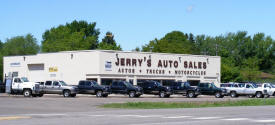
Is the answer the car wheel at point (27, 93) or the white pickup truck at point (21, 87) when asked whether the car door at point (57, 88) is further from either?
the car wheel at point (27, 93)

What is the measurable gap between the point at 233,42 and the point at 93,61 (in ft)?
236

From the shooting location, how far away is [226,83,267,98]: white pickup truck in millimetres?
58469

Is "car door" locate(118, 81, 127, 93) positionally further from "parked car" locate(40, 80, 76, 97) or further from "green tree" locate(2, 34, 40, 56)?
"green tree" locate(2, 34, 40, 56)

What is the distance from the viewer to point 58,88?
51.8 metres

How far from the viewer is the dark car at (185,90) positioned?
56.0 m

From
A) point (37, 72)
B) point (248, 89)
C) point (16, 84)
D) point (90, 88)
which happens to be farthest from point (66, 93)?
point (248, 89)

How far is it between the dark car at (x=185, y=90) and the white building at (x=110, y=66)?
1071 centimetres

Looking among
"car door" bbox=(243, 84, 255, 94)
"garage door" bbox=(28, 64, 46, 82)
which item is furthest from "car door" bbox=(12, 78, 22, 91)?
"car door" bbox=(243, 84, 255, 94)

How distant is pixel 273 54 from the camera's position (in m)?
130

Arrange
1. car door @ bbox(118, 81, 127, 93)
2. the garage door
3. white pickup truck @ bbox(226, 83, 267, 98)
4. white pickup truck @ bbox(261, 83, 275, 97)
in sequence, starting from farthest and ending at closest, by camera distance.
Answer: the garage door < white pickup truck @ bbox(261, 83, 275, 97) < white pickup truck @ bbox(226, 83, 267, 98) < car door @ bbox(118, 81, 127, 93)

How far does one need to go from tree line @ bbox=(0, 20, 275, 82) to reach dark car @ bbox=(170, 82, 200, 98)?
5789cm

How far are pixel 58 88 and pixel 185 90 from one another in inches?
534

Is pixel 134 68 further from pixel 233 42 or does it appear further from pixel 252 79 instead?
pixel 233 42

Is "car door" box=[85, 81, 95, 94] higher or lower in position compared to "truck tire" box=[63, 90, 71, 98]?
higher
